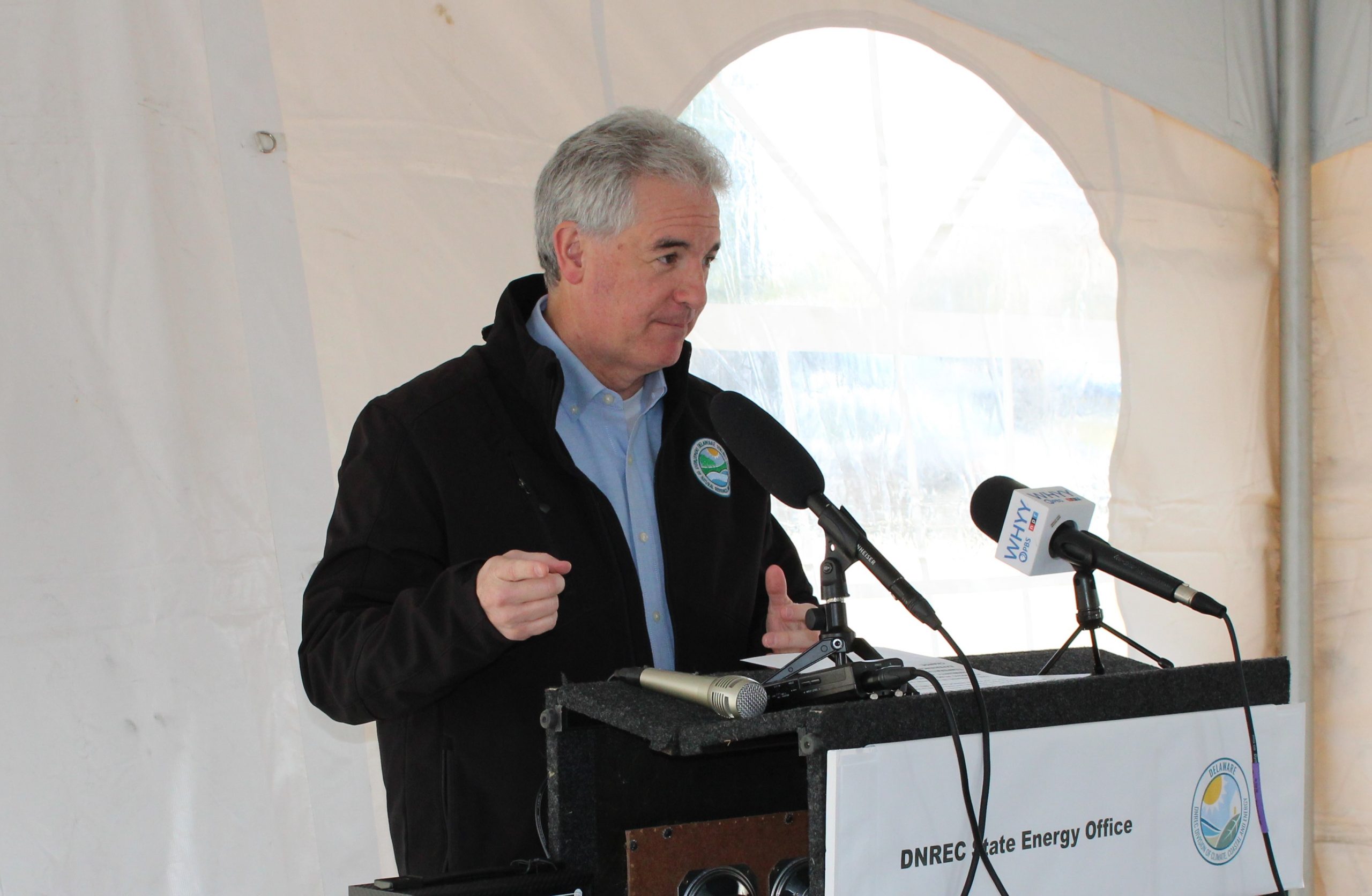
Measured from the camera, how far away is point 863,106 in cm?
300

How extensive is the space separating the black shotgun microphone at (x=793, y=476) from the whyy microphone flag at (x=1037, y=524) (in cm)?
19

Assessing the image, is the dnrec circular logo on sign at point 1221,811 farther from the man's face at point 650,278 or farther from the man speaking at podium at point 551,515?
the man's face at point 650,278

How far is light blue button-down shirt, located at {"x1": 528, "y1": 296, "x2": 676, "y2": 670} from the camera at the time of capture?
175 centimetres

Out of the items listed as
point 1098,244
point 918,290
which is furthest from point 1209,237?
point 918,290

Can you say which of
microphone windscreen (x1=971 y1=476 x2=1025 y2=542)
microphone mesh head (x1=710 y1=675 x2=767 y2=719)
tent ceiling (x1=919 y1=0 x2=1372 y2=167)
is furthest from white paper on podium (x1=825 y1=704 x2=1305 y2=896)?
tent ceiling (x1=919 y1=0 x2=1372 y2=167)

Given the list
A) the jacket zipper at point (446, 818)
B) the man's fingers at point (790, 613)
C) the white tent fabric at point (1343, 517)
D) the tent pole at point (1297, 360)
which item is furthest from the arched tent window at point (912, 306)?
the jacket zipper at point (446, 818)

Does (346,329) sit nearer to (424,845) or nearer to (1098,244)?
(424,845)

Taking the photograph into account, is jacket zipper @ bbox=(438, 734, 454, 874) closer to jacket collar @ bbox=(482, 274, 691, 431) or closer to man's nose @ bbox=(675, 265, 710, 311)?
jacket collar @ bbox=(482, 274, 691, 431)

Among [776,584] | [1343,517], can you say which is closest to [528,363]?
[776,584]

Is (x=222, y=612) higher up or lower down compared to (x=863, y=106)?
lower down

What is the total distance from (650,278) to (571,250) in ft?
0.49

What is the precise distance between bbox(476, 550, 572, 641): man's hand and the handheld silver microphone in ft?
0.55

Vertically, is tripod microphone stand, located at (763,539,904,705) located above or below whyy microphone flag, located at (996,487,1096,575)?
below

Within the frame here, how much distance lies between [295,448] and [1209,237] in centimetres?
280
